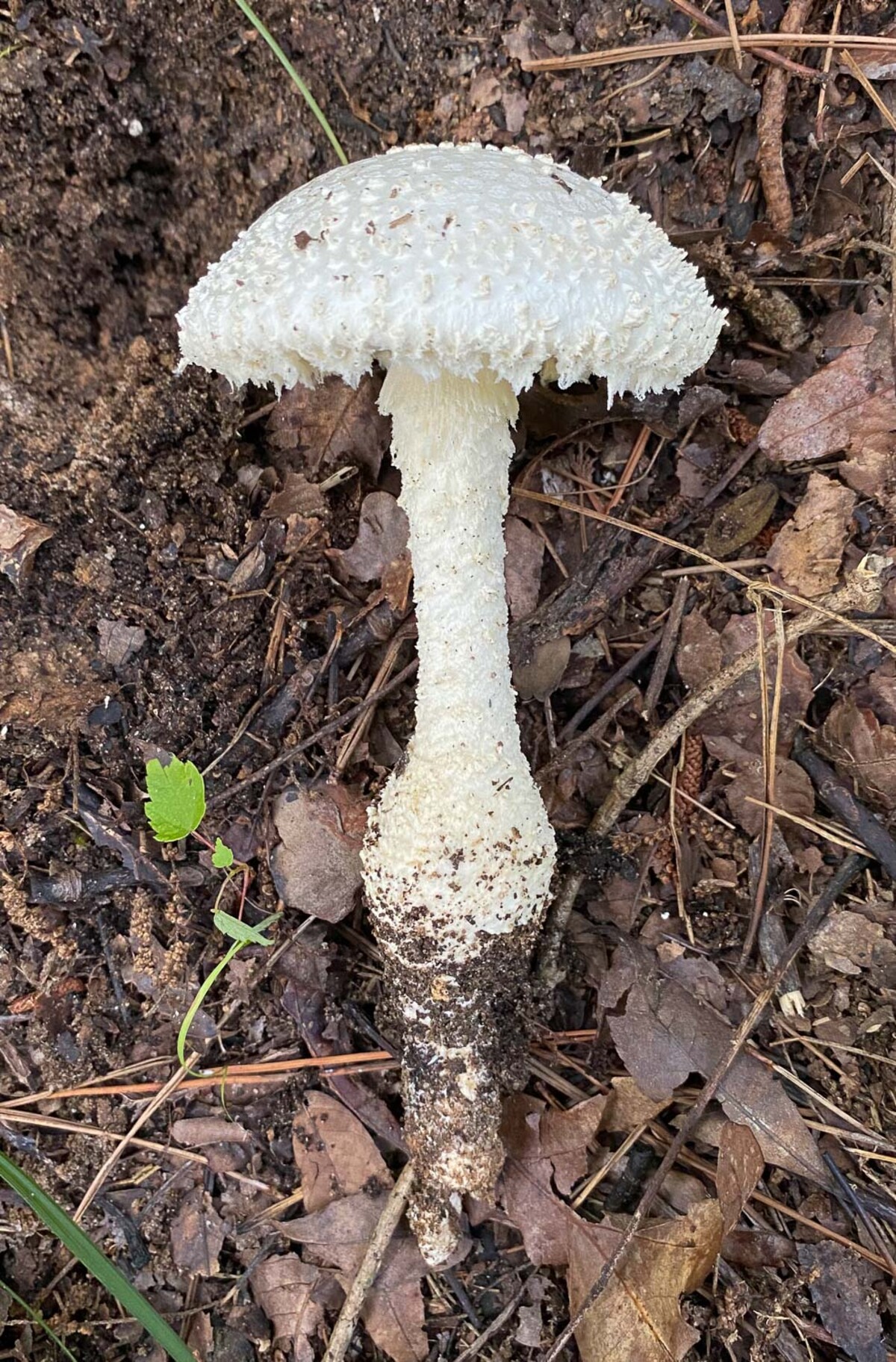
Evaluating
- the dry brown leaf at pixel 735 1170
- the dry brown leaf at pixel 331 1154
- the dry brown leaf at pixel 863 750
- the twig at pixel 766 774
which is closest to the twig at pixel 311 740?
the dry brown leaf at pixel 331 1154

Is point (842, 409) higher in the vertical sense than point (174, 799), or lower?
higher

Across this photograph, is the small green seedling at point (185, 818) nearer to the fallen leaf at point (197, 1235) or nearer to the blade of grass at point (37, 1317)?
the fallen leaf at point (197, 1235)

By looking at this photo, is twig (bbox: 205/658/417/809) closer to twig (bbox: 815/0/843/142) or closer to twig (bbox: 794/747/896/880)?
twig (bbox: 794/747/896/880)

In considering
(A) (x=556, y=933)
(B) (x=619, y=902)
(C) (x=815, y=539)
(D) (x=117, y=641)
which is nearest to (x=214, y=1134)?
(A) (x=556, y=933)

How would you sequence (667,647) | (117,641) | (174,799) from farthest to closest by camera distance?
(667,647), (117,641), (174,799)

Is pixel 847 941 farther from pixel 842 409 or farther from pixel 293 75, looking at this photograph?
pixel 293 75

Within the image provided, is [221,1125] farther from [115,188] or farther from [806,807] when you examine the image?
[115,188]
